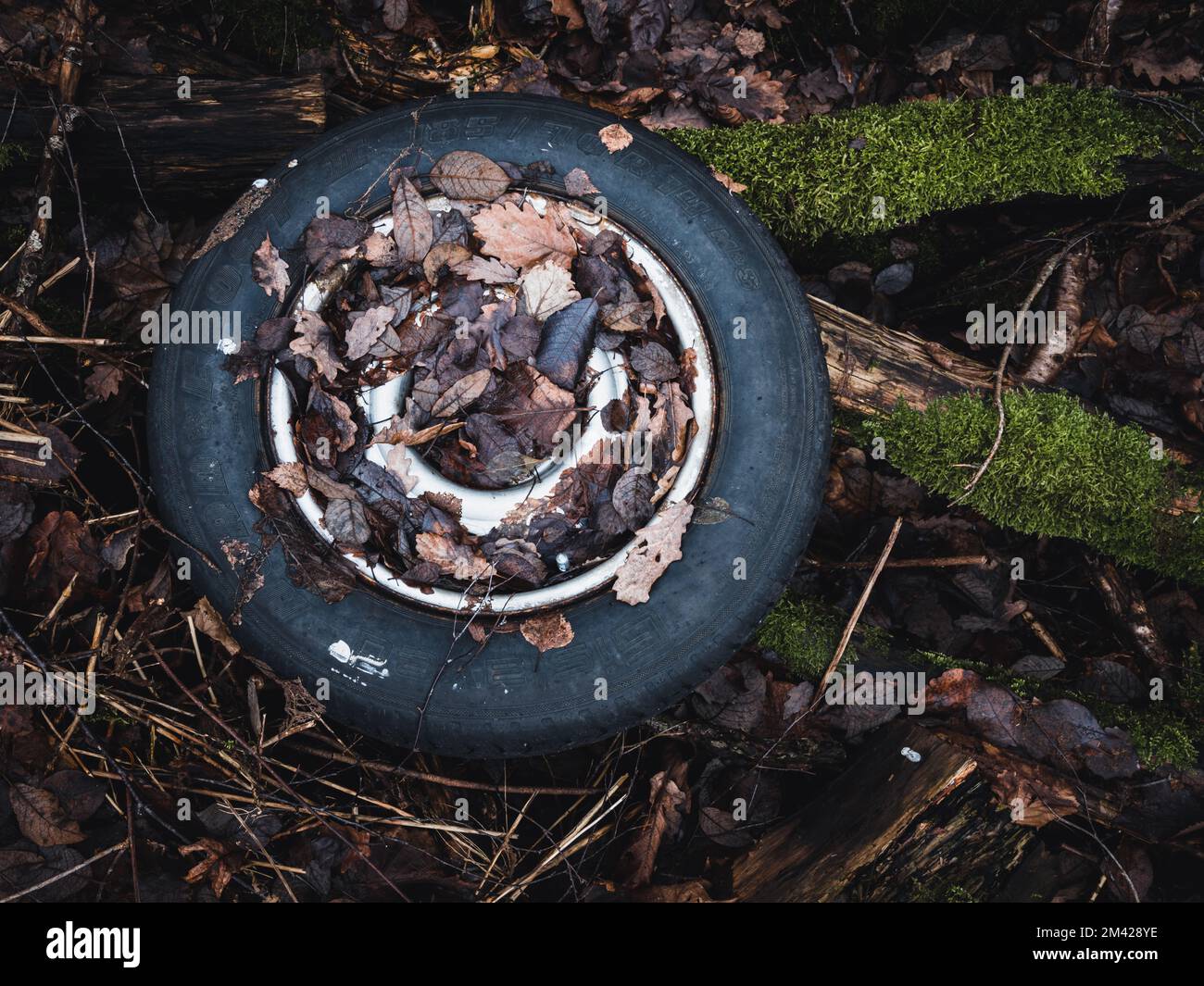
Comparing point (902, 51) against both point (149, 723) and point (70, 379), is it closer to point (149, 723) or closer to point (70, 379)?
point (70, 379)

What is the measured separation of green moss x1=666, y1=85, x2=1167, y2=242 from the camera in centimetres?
308

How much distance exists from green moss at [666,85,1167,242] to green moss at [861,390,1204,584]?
798 millimetres

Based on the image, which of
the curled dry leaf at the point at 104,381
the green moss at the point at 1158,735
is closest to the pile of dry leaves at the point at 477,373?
the curled dry leaf at the point at 104,381

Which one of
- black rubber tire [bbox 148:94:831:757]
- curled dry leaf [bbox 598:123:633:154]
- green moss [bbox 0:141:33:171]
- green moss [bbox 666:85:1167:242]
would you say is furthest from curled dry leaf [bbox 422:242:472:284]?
green moss [bbox 0:141:33:171]

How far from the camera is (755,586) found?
240 centimetres

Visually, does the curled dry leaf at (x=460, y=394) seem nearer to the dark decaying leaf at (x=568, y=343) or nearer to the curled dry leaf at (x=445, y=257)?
the dark decaying leaf at (x=568, y=343)

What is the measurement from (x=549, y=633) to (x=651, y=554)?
14.8 inches

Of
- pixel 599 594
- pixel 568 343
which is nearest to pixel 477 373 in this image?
pixel 568 343

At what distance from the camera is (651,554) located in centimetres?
239

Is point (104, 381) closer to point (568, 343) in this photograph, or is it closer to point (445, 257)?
point (445, 257)

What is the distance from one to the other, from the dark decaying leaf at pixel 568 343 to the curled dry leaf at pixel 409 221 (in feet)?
1.49

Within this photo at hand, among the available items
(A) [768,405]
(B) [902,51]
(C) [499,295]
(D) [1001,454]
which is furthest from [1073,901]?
(B) [902,51]

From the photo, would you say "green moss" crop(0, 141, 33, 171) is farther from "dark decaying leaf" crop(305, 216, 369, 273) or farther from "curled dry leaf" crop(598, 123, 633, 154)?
"curled dry leaf" crop(598, 123, 633, 154)

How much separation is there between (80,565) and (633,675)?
2.06 meters
